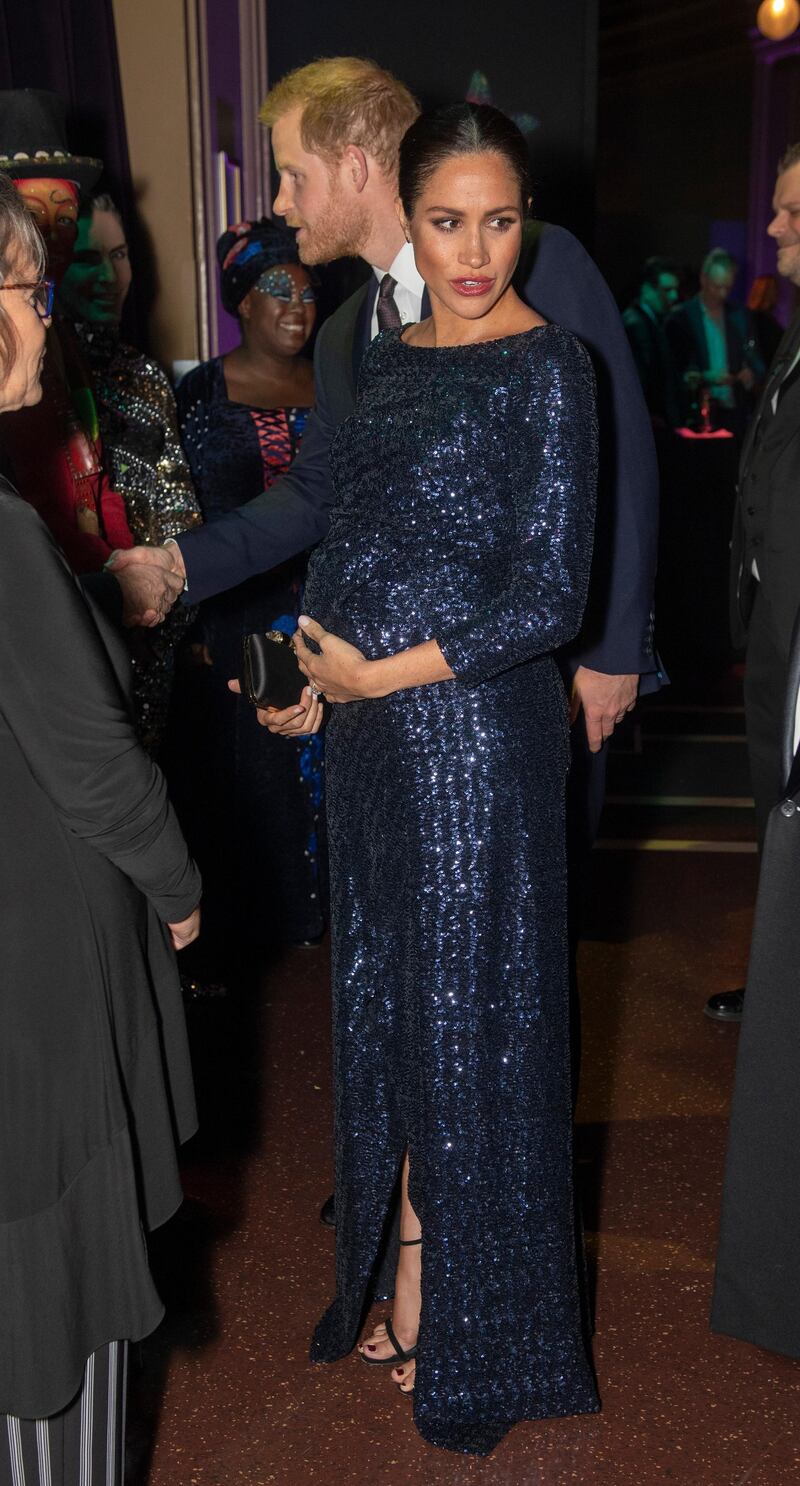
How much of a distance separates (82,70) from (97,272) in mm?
1027

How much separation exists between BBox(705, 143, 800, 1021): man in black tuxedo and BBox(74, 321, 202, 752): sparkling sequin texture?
1.23 meters

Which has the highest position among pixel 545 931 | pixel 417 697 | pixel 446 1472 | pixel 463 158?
pixel 463 158

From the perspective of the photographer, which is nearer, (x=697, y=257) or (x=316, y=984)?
(x=316, y=984)

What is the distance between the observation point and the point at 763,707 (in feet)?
10.3

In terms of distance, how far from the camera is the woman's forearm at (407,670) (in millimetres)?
1688

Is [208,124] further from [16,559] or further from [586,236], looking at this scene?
[16,559]

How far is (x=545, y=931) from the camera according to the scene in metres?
1.80

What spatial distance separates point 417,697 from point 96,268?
1.98 meters

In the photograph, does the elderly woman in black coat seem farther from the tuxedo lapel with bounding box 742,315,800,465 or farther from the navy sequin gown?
the tuxedo lapel with bounding box 742,315,800,465

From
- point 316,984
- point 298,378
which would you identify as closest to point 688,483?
point 298,378

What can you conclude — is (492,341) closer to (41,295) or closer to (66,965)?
(41,295)

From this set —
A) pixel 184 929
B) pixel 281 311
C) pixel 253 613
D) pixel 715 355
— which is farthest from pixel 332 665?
pixel 715 355

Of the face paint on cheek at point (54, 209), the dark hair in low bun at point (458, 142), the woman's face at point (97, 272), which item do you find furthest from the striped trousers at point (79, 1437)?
the woman's face at point (97, 272)

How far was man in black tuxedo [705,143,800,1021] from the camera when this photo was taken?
295 cm
